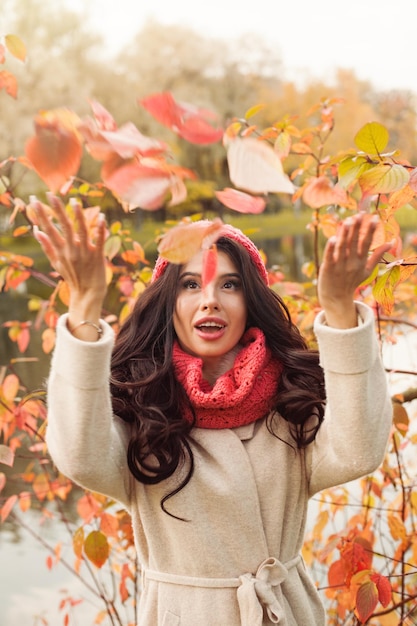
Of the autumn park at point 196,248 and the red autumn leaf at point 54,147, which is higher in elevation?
the red autumn leaf at point 54,147

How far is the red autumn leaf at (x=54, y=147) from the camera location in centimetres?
95

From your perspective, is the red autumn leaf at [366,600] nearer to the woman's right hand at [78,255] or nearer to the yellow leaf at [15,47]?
the woman's right hand at [78,255]

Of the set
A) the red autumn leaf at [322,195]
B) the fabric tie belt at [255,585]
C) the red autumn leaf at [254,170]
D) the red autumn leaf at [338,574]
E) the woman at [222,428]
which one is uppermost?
the red autumn leaf at [254,170]

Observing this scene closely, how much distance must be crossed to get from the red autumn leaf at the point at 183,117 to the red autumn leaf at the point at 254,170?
4 cm

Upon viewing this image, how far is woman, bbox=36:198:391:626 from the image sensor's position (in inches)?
50.9

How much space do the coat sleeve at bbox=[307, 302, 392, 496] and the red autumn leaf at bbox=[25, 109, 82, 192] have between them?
1.82ft

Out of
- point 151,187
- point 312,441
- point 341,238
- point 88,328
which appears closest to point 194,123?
point 151,187

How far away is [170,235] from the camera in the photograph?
988mm

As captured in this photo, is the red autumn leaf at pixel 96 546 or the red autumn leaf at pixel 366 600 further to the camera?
the red autumn leaf at pixel 96 546

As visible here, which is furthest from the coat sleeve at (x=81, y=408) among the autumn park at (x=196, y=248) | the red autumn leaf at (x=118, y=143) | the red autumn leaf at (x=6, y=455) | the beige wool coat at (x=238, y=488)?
the red autumn leaf at (x=6, y=455)

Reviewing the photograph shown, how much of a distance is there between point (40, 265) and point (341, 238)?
62.8ft

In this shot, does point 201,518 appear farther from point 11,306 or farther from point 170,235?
point 11,306

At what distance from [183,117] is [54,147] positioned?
176 millimetres

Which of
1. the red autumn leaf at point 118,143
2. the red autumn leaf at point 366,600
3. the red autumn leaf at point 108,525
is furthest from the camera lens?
the red autumn leaf at point 108,525
